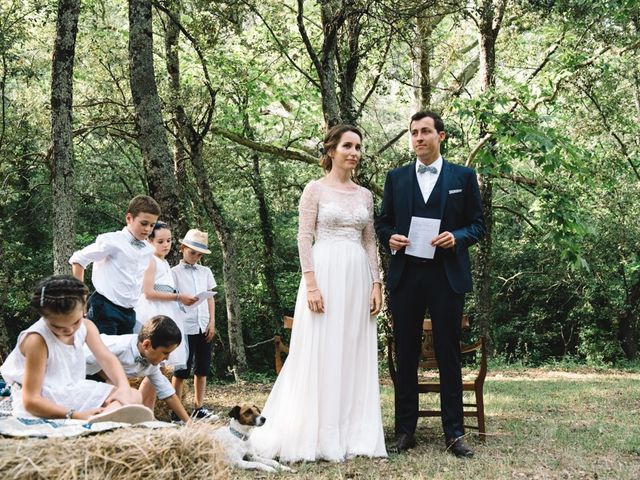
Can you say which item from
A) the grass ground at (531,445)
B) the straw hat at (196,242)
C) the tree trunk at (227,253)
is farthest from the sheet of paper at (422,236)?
the tree trunk at (227,253)

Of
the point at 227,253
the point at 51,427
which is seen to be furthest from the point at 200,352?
the point at 227,253

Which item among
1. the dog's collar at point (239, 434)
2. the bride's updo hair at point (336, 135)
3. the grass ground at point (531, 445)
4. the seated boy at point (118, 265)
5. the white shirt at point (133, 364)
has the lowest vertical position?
the grass ground at point (531, 445)

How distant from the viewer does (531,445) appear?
529 cm

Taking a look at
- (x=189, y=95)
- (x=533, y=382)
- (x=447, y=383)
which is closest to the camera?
(x=447, y=383)

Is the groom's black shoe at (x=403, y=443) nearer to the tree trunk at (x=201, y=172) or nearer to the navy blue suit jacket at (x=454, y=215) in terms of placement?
the navy blue suit jacket at (x=454, y=215)

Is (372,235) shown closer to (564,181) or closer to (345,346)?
(345,346)

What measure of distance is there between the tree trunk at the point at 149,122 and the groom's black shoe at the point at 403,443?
3.00m

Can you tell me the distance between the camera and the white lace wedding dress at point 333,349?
4.97 m

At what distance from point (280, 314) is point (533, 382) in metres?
10.7

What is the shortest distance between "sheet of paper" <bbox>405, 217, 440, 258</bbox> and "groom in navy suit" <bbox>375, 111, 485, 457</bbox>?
0.17 feet

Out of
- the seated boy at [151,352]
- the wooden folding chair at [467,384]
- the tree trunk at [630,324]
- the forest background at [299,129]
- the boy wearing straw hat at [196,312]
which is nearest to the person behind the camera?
the seated boy at [151,352]

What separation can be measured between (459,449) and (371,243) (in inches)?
63.7

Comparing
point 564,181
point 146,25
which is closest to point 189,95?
point 146,25

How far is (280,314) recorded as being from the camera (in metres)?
21.4
